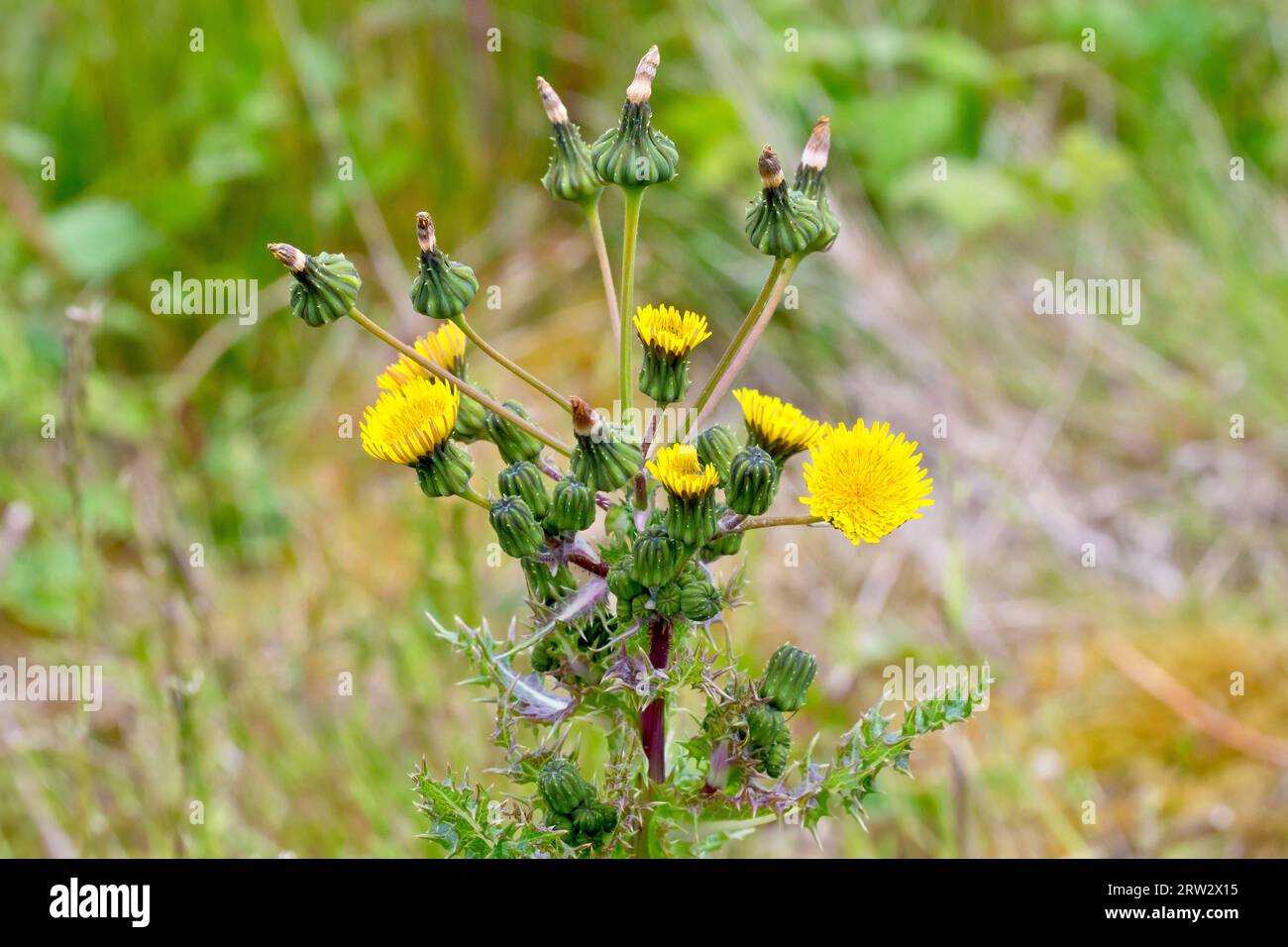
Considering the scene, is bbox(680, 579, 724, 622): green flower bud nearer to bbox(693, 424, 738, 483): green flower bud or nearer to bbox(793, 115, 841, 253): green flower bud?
bbox(693, 424, 738, 483): green flower bud

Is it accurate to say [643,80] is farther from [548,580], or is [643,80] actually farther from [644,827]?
[644,827]

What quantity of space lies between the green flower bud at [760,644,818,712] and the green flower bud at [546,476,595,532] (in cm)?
20

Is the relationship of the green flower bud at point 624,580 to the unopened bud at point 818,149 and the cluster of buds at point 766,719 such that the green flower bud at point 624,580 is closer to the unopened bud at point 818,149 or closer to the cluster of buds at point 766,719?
the cluster of buds at point 766,719

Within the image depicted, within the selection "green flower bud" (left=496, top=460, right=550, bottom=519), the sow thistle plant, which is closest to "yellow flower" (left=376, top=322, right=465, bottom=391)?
the sow thistle plant

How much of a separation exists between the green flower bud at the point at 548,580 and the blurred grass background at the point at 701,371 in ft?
3.32

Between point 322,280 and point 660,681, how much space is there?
406mm

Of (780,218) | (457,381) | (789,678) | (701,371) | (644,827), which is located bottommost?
(644,827)

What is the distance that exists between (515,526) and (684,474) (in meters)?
0.13

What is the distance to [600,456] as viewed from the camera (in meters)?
0.94

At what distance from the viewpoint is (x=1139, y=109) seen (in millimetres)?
3863

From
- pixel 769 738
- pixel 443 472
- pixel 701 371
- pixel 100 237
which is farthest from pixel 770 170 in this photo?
pixel 100 237

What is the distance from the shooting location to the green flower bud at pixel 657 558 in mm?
912
